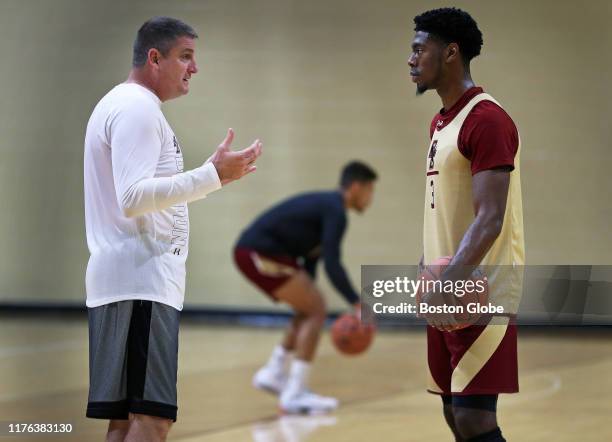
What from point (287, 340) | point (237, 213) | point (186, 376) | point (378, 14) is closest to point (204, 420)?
point (287, 340)

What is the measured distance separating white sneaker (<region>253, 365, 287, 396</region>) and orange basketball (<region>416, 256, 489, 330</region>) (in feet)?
12.4

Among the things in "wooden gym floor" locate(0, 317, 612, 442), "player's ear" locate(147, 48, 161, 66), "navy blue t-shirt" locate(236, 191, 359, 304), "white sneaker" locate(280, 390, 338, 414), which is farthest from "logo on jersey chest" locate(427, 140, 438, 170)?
"navy blue t-shirt" locate(236, 191, 359, 304)

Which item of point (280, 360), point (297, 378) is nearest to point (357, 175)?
point (280, 360)

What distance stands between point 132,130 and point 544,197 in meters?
7.92

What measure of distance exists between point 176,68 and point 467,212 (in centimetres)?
115

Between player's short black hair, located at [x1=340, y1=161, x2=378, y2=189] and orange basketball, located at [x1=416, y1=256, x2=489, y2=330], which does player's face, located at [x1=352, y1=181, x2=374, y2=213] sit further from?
orange basketball, located at [x1=416, y1=256, x2=489, y2=330]

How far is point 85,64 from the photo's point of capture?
11328 mm

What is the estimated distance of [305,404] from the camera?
6.49m

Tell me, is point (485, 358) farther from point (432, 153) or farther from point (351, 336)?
point (351, 336)

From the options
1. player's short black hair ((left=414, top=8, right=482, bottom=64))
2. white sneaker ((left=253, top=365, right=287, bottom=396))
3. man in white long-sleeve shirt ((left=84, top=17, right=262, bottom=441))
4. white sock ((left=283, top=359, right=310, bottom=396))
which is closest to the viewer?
man in white long-sleeve shirt ((left=84, top=17, right=262, bottom=441))

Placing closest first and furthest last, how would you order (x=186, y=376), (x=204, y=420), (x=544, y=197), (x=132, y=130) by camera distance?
1. (x=132, y=130)
2. (x=204, y=420)
3. (x=186, y=376)
4. (x=544, y=197)

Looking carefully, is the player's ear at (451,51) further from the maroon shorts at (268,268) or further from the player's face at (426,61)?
the maroon shorts at (268,268)

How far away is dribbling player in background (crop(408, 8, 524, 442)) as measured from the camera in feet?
10.2

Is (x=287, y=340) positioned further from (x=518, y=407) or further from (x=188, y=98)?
(x=188, y=98)
